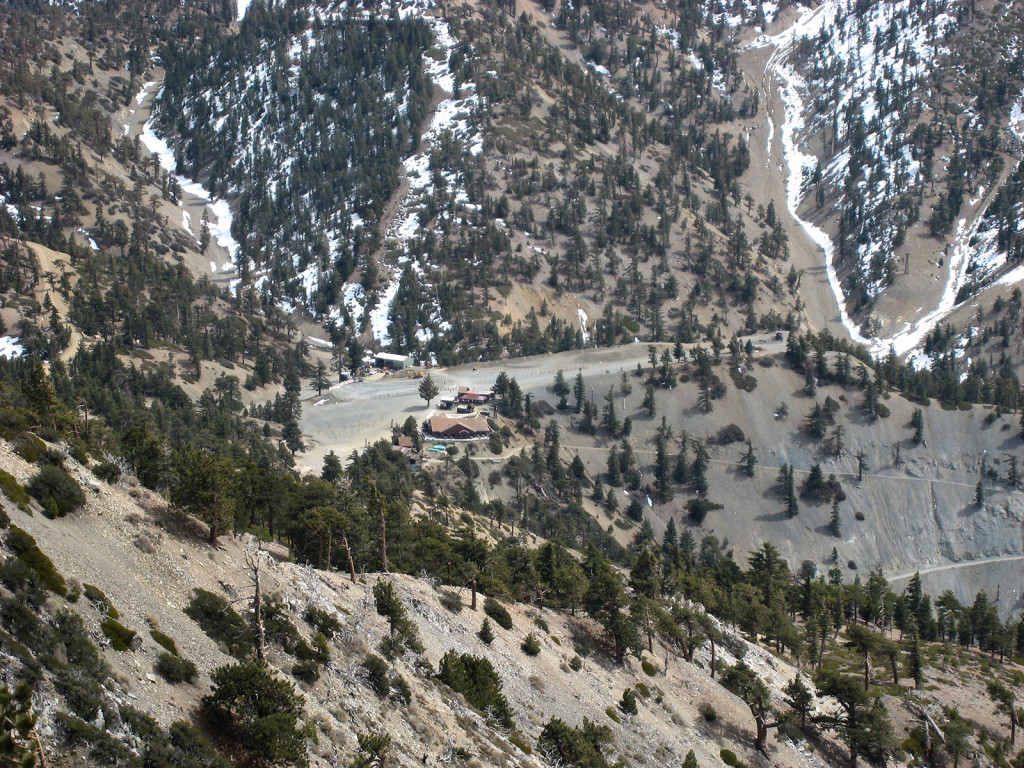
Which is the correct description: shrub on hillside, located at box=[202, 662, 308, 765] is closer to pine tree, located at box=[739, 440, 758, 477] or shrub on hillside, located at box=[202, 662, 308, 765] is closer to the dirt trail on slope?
the dirt trail on slope

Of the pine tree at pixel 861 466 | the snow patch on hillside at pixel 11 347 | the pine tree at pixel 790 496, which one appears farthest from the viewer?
the pine tree at pixel 861 466

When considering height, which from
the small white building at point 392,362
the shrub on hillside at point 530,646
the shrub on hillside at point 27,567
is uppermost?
the small white building at point 392,362

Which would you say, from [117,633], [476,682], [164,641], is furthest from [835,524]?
[117,633]

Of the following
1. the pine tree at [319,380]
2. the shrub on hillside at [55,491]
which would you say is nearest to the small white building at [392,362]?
the pine tree at [319,380]

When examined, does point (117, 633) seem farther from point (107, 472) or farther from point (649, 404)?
point (649, 404)

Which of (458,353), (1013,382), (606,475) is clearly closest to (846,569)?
(606,475)

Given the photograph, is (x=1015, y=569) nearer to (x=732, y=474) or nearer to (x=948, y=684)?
(x=732, y=474)

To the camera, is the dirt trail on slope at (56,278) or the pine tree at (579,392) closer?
the dirt trail on slope at (56,278)

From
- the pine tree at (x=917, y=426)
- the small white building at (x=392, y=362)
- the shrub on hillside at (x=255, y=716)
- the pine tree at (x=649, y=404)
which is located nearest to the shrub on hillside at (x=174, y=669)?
the shrub on hillside at (x=255, y=716)

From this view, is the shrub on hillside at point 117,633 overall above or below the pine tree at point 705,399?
above

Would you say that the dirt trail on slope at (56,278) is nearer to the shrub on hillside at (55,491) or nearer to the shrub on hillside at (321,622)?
the shrub on hillside at (55,491)

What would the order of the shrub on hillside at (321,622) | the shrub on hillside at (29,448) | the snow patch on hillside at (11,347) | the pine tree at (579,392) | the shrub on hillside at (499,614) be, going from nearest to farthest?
the shrub on hillside at (29,448)
the shrub on hillside at (321,622)
the shrub on hillside at (499,614)
the snow patch on hillside at (11,347)
the pine tree at (579,392)
